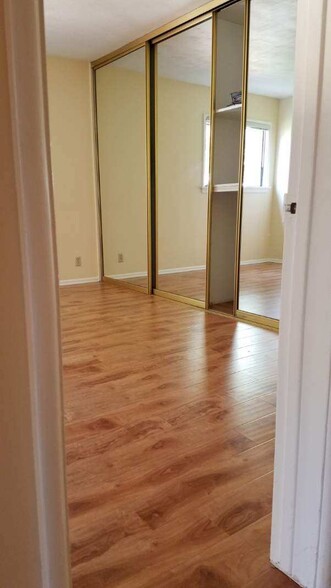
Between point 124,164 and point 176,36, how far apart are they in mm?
1284

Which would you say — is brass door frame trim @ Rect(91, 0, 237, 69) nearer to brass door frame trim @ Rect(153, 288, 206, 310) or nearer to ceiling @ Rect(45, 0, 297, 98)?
ceiling @ Rect(45, 0, 297, 98)

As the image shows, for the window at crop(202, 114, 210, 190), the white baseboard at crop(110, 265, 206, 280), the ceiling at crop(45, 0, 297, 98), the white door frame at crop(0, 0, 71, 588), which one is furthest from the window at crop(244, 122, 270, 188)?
the white door frame at crop(0, 0, 71, 588)

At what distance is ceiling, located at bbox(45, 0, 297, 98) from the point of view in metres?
2.77

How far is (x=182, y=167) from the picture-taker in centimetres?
405

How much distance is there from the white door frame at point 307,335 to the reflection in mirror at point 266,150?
6.15 ft

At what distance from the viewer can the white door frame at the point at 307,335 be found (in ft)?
2.62

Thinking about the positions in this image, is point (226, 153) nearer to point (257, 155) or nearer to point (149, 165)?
point (257, 155)

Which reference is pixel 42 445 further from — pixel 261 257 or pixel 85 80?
pixel 85 80

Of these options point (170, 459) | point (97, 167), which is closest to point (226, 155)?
point (97, 167)

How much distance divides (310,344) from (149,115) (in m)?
3.50

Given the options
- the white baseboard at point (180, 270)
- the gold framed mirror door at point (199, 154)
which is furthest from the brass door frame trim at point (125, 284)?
the white baseboard at point (180, 270)

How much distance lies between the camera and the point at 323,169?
81 cm

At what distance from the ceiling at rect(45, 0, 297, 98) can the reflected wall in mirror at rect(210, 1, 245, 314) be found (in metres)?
0.10

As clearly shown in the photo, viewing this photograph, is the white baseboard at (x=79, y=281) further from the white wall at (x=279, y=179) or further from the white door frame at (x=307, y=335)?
the white door frame at (x=307, y=335)
